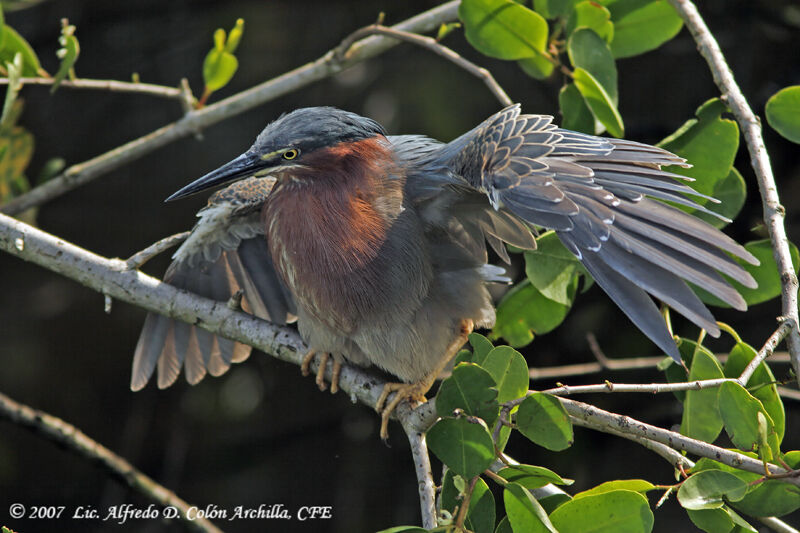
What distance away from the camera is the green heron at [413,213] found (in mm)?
1960

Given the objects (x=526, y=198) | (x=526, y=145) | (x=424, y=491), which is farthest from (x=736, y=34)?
(x=424, y=491)

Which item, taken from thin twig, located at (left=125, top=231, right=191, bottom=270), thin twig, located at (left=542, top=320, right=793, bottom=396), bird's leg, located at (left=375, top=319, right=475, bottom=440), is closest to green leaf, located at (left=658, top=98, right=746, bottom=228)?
thin twig, located at (left=542, top=320, right=793, bottom=396)

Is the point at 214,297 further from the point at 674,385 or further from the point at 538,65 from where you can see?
the point at 674,385

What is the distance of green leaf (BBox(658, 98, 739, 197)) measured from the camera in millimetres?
2205

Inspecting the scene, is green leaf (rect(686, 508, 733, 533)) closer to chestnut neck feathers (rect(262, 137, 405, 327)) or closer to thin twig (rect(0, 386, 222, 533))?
chestnut neck feathers (rect(262, 137, 405, 327))

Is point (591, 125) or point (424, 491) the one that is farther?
point (591, 125)

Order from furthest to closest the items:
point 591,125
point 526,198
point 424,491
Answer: point 591,125 < point 526,198 < point 424,491

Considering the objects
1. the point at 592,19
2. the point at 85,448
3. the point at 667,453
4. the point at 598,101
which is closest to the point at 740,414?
the point at 667,453

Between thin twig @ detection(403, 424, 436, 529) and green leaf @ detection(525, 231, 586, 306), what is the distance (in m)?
0.58

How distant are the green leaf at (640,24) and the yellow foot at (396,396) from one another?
1290mm

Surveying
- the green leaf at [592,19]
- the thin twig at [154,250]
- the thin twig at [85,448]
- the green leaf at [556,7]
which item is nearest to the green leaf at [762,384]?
the green leaf at [592,19]

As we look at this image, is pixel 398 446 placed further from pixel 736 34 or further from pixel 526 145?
pixel 736 34

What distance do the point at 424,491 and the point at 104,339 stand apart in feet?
8.96

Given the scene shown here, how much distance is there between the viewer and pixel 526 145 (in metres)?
2.16
